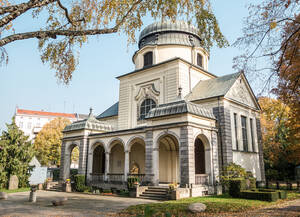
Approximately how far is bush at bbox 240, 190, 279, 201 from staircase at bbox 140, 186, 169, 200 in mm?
4427

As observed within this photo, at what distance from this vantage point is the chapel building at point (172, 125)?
17047 mm

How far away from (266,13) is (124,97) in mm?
18789

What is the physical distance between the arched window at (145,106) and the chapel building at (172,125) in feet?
0.15

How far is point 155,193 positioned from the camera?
15.8 meters

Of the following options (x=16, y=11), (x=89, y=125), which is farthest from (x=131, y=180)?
(x=16, y=11)

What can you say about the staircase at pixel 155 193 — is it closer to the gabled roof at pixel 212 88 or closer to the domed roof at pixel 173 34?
the gabled roof at pixel 212 88

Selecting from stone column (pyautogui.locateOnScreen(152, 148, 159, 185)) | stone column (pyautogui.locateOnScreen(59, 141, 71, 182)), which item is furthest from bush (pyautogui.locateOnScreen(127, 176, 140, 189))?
stone column (pyautogui.locateOnScreen(59, 141, 71, 182))

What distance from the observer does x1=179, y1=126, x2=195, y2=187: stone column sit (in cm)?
1552

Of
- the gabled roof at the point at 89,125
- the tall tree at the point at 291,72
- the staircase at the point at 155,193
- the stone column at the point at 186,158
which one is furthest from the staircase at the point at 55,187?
the tall tree at the point at 291,72

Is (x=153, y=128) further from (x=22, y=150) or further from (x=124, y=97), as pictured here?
(x=22, y=150)

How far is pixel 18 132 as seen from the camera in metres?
24.3

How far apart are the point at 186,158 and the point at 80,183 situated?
9475mm

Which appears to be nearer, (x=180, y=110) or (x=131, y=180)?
(x=180, y=110)

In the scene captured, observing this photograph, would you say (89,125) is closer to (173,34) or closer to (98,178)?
(98,178)
